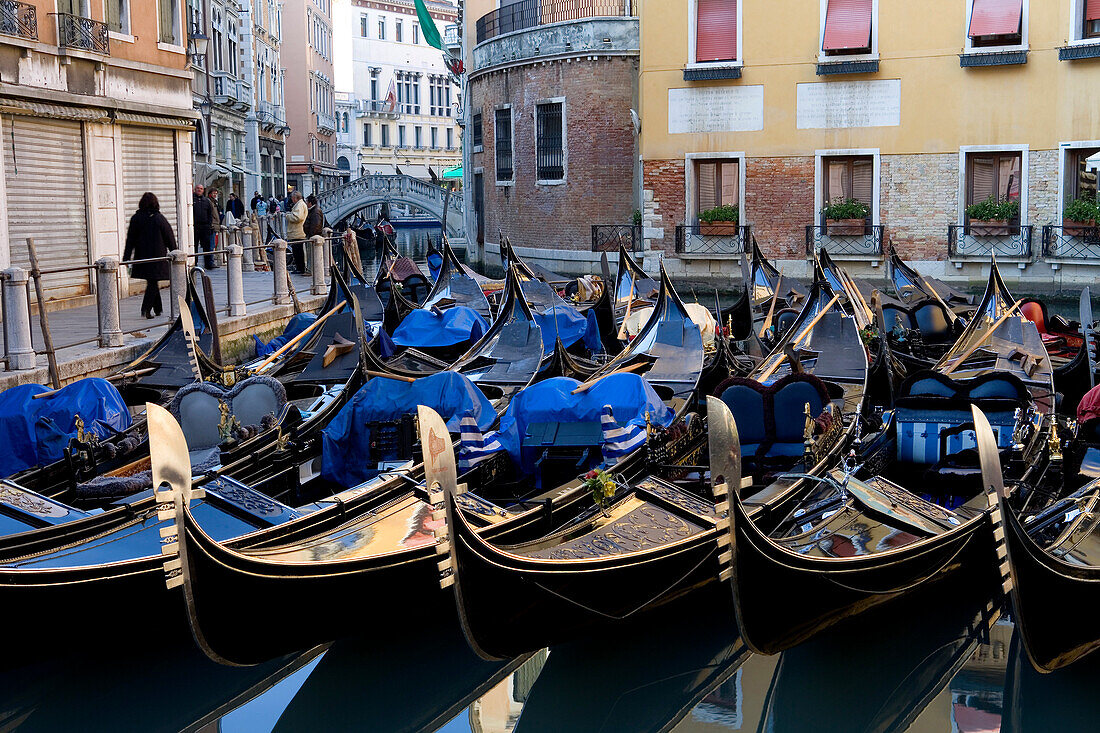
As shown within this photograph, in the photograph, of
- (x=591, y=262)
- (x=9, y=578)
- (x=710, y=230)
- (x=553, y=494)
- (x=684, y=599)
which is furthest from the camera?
(x=591, y=262)

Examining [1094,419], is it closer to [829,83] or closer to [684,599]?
[684,599]

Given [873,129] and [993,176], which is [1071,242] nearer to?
[993,176]

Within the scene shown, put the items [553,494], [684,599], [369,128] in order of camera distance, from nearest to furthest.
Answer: [684,599], [553,494], [369,128]

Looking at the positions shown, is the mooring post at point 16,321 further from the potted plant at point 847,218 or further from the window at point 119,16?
the potted plant at point 847,218

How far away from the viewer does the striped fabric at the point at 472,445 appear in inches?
173

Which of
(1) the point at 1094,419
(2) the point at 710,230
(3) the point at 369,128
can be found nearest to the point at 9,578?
(1) the point at 1094,419

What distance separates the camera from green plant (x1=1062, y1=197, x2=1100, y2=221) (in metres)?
10.6

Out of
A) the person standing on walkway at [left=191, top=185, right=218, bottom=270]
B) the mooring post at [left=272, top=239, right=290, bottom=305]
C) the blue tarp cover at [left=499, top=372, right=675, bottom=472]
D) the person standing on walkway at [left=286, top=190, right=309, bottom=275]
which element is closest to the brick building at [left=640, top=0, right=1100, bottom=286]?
the person standing on walkway at [left=286, top=190, right=309, bottom=275]

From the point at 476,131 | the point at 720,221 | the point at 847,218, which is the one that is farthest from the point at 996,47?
the point at 476,131

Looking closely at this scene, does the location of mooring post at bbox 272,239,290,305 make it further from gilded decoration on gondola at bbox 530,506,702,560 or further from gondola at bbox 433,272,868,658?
gilded decoration on gondola at bbox 530,506,702,560

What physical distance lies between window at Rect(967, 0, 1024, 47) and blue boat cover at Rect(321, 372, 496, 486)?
26.0ft

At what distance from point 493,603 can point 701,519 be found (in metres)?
0.82

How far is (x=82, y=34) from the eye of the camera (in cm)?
801

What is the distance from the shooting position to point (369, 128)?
3359 centimetres
